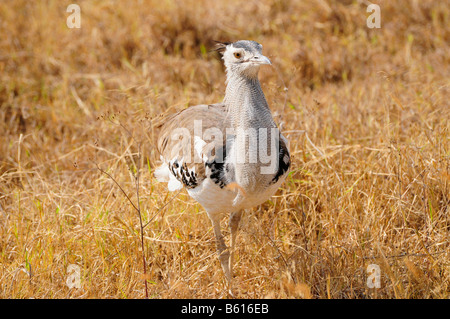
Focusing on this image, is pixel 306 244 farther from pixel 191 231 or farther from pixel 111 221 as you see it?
pixel 111 221

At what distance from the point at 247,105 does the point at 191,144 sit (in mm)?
490

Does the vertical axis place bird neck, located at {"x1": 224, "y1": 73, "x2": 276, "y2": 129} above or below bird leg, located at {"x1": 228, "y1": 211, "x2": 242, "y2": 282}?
above

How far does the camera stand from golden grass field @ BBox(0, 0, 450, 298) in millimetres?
3074

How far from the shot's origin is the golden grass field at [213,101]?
3.07 meters

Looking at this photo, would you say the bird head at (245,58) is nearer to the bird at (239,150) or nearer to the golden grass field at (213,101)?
the bird at (239,150)

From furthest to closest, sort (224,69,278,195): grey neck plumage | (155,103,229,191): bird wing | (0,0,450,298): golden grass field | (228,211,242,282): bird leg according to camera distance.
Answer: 1. (228,211,242,282): bird leg
2. (0,0,450,298): golden grass field
3. (155,103,229,191): bird wing
4. (224,69,278,195): grey neck plumage

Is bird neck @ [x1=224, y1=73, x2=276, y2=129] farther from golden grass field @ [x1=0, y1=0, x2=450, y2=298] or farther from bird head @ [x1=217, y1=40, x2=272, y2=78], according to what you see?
golden grass field @ [x1=0, y1=0, x2=450, y2=298]

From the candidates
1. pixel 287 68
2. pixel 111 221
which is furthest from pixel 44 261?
pixel 287 68

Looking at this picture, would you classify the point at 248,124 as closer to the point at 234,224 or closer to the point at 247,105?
the point at 247,105

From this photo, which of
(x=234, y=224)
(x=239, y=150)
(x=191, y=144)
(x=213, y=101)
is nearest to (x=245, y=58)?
(x=239, y=150)

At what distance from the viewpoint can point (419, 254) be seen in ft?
9.95

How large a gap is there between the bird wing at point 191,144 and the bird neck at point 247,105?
0.15 metres

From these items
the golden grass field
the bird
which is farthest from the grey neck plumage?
the golden grass field

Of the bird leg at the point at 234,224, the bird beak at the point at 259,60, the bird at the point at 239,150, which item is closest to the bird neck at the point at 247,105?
the bird at the point at 239,150
